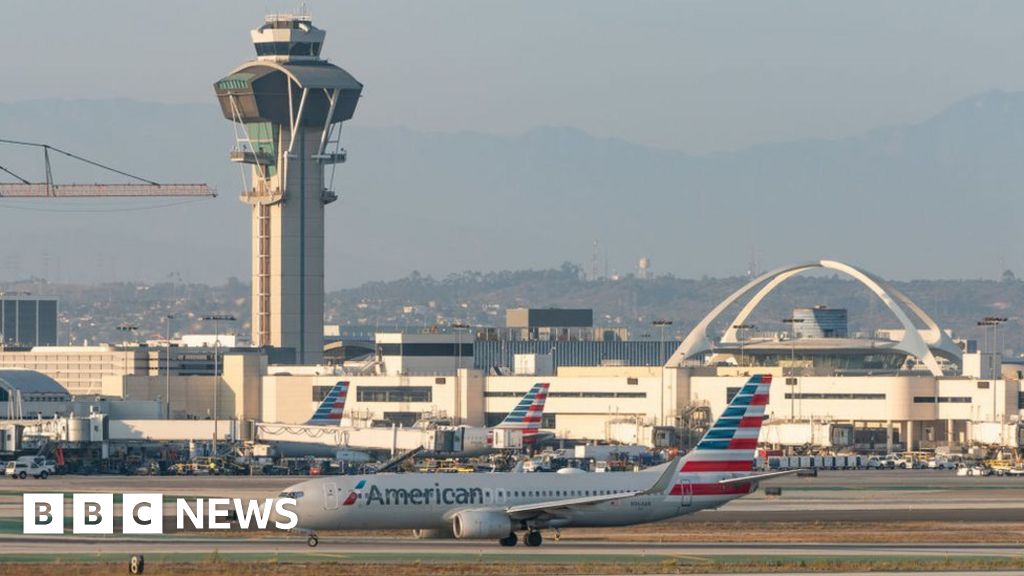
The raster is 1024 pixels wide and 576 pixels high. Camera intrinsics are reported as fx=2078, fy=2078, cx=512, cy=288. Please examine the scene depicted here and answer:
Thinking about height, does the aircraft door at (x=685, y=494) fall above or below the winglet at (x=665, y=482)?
below

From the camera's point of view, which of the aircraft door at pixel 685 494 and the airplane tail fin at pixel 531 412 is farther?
the airplane tail fin at pixel 531 412

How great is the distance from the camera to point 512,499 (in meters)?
89.9

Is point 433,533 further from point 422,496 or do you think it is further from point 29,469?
point 29,469

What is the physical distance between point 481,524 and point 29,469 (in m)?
74.1

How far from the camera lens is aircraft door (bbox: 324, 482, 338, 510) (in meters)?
88.0

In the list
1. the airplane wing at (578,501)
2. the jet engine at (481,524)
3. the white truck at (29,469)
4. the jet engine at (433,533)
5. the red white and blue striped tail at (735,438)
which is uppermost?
the red white and blue striped tail at (735,438)

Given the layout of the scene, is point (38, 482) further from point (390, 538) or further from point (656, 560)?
point (656, 560)

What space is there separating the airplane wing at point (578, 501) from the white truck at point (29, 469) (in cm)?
7226

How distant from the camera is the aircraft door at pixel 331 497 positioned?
8800 cm

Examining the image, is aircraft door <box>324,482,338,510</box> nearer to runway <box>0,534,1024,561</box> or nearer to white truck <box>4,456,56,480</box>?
runway <box>0,534,1024,561</box>

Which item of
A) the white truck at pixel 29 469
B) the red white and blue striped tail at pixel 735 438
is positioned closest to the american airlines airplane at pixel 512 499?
the red white and blue striped tail at pixel 735 438

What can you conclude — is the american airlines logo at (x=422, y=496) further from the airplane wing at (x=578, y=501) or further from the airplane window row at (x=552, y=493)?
the airplane wing at (x=578, y=501)

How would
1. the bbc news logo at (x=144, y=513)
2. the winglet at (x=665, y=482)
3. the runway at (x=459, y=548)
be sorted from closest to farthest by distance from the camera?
the runway at (x=459, y=548) → the winglet at (x=665, y=482) → the bbc news logo at (x=144, y=513)

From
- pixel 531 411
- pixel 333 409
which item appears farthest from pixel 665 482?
pixel 333 409
